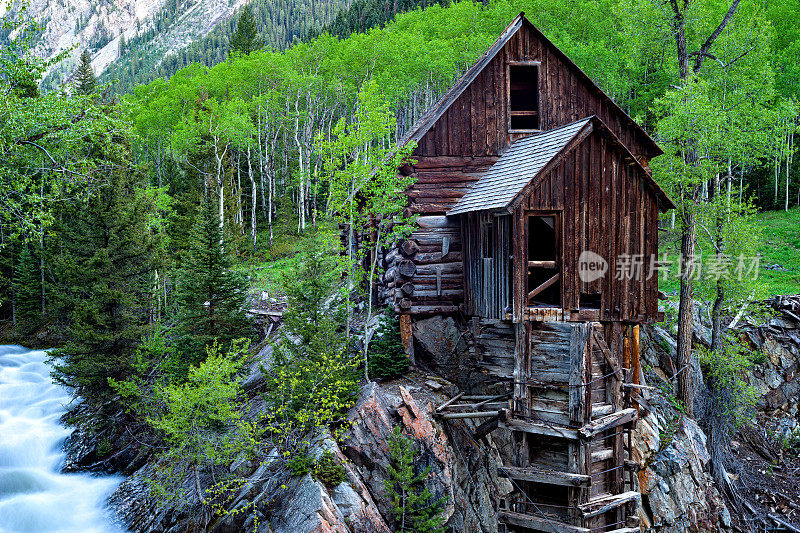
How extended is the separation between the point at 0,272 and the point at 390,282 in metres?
28.0

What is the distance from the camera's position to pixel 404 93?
134 ft

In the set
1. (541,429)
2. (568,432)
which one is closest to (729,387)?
(568,432)

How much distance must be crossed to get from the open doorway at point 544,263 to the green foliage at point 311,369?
16.1ft

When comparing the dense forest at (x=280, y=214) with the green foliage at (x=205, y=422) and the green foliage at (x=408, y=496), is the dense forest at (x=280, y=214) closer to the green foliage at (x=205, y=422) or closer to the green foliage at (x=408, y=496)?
the green foliage at (x=205, y=422)

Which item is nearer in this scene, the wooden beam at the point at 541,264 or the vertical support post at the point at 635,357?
the wooden beam at the point at 541,264

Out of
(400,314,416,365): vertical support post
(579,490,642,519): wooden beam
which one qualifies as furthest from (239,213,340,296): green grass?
(579,490,642,519): wooden beam

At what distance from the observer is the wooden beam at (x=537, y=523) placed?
11527 millimetres

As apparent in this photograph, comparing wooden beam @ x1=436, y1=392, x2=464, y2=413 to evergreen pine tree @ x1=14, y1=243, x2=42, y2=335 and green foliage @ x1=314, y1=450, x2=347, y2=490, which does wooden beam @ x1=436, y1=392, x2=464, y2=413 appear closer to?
green foliage @ x1=314, y1=450, x2=347, y2=490

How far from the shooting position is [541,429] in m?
11.7

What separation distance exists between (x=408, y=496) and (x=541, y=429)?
11.3 ft

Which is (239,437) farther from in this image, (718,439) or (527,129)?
(718,439)

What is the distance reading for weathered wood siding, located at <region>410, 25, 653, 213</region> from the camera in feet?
49.3

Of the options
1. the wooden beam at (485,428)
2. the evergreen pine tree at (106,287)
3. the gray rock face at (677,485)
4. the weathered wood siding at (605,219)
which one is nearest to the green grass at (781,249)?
the gray rock face at (677,485)

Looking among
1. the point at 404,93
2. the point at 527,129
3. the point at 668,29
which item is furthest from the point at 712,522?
the point at 404,93
